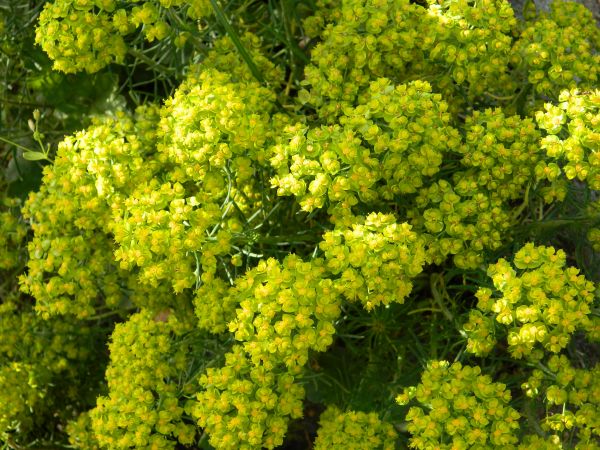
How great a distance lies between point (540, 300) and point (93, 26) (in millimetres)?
1574

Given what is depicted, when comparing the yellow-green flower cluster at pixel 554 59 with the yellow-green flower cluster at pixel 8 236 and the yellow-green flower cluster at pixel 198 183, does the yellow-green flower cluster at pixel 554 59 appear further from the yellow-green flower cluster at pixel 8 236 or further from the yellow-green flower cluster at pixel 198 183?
the yellow-green flower cluster at pixel 8 236

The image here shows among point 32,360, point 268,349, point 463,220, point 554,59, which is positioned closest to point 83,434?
point 32,360

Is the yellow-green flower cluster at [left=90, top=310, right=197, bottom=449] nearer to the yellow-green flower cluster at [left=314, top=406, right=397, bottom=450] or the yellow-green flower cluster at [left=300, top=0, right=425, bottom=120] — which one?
the yellow-green flower cluster at [left=314, top=406, right=397, bottom=450]

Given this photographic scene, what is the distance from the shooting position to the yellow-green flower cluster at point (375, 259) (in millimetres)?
2225

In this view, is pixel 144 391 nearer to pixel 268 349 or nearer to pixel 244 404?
pixel 244 404

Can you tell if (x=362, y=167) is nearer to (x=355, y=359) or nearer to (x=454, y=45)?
(x=454, y=45)

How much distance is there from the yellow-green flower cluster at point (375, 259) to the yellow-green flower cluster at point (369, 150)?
114mm

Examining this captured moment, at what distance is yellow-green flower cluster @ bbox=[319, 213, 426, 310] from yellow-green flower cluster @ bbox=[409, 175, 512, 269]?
152 mm

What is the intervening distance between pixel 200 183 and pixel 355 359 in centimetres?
98

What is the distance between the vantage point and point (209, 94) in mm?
2492

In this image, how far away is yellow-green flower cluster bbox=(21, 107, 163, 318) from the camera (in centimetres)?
262

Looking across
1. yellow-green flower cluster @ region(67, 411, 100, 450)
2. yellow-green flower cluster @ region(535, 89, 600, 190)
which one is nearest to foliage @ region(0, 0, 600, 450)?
yellow-green flower cluster @ region(535, 89, 600, 190)

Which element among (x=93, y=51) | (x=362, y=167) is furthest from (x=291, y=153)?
(x=93, y=51)

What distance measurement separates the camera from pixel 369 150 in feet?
7.67
